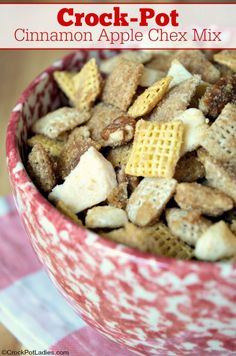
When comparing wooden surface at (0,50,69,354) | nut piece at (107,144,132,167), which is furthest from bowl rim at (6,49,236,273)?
wooden surface at (0,50,69,354)

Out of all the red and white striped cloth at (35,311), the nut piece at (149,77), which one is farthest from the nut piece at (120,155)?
the red and white striped cloth at (35,311)

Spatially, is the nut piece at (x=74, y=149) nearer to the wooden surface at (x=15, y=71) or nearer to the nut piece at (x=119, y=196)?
the nut piece at (x=119, y=196)

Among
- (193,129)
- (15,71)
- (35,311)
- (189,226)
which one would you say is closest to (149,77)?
(193,129)

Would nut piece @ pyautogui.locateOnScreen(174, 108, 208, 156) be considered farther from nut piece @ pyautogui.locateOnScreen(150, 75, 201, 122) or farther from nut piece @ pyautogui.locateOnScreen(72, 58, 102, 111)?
nut piece @ pyautogui.locateOnScreen(72, 58, 102, 111)

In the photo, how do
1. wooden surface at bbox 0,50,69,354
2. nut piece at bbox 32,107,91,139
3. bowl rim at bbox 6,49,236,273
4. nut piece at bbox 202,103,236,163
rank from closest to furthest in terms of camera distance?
bowl rim at bbox 6,49,236,273
nut piece at bbox 202,103,236,163
nut piece at bbox 32,107,91,139
wooden surface at bbox 0,50,69,354

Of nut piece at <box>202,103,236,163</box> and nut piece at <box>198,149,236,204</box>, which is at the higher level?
nut piece at <box>202,103,236,163</box>
